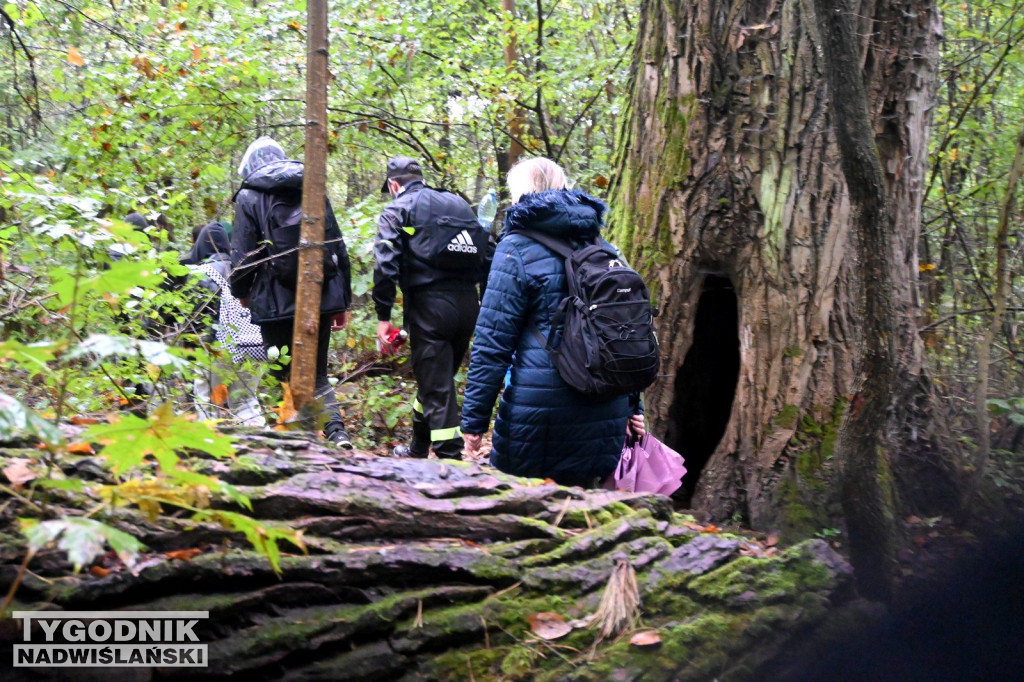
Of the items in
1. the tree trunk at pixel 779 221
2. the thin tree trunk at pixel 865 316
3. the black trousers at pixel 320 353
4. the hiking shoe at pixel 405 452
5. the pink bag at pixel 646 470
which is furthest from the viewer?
the hiking shoe at pixel 405 452

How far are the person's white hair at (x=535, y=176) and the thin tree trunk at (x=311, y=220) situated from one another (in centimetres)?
89

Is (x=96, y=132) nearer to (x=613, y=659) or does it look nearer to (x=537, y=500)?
(x=537, y=500)

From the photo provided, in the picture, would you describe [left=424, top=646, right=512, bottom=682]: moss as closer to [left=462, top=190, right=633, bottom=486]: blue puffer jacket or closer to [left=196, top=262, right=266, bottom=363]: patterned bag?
[left=462, top=190, right=633, bottom=486]: blue puffer jacket

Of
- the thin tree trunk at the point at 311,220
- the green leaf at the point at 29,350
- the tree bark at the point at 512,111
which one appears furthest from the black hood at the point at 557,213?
the tree bark at the point at 512,111

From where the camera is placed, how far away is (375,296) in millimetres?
5172

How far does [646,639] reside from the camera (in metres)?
2.29

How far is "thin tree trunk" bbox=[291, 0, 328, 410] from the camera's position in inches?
132

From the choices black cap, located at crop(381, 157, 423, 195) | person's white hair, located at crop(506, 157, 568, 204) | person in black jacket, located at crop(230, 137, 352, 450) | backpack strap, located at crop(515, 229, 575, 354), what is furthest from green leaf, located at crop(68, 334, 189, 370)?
black cap, located at crop(381, 157, 423, 195)

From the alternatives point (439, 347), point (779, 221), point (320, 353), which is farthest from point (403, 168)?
point (779, 221)

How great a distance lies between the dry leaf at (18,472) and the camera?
1.90 meters

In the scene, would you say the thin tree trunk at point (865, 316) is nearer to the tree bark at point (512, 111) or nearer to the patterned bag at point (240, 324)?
the patterned bag at point (240, 324)

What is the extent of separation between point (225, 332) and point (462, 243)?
5.30 ft

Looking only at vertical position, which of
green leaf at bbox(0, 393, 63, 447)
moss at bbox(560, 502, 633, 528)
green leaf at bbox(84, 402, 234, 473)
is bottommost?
moss at bbox(560, 502, 633, 528)

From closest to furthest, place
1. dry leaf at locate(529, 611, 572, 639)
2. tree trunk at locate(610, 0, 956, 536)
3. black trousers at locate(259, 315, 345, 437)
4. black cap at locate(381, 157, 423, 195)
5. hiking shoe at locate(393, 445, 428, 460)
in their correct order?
dry leaf at locate(529, 611, 572, 639)
tree trunk at locate(610, 0, 956, 536)
black trousers at locate(259, 315, 345, 437)
black cap at locate(381, 157, 423, 195)
hiking shoe at locate(393, 445, 428, 460)
